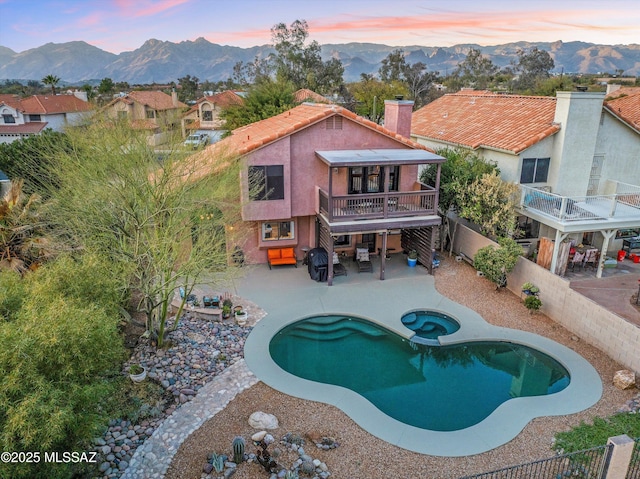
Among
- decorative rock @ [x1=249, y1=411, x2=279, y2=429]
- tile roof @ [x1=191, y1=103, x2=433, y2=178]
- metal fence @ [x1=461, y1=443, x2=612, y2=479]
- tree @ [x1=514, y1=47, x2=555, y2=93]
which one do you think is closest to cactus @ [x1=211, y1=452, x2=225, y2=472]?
decorative rock @ [x1=249, y1=411, x2=279, y2=429]

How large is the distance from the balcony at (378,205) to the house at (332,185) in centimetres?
4

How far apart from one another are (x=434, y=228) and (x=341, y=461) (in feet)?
38.6

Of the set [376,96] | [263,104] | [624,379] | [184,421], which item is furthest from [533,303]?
[376,96]

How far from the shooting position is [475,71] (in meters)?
83.9

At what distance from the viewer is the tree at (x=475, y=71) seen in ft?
265

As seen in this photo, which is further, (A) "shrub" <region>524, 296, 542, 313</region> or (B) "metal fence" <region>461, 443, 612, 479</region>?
(A) "shrub" <region>524, 296, 542, 313</region>

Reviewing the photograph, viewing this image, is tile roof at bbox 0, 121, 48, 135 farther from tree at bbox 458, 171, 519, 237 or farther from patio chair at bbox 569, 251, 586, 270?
patio chair at bbox 569, 251, 586, 270

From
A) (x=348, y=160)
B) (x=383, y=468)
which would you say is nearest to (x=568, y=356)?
(x=383, y=468)

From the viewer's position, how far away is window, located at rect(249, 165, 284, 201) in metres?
18.1

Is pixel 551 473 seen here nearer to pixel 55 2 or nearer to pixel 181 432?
pixel 181 432

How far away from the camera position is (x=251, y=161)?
59.0 feet

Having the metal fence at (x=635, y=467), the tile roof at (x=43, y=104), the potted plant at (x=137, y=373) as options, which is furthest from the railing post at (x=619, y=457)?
the tile roof at (x=43, y=104)

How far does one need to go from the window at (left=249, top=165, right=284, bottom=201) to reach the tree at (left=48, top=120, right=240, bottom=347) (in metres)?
4.53

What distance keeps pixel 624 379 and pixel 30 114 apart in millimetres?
61295
